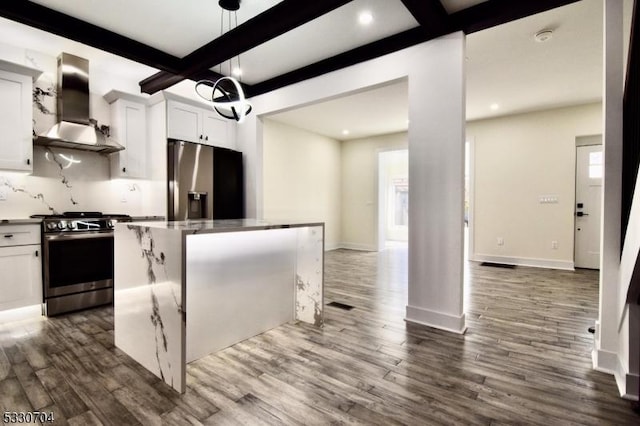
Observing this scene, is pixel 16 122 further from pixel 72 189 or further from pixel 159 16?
pixel 159 16

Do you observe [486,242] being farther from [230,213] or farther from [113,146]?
[113,146]

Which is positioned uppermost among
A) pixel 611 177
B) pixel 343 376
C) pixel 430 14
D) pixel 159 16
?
pixel 159 16

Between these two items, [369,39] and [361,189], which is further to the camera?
[361,189]

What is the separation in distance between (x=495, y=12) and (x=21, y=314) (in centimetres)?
504

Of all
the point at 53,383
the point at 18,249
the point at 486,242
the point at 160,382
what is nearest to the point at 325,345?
the point at 160,382

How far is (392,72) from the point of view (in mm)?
3008

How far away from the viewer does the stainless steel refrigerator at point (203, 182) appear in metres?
3.77

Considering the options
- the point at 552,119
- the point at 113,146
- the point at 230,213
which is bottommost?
the point at 230,213

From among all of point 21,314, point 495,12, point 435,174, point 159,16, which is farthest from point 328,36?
point 21,314

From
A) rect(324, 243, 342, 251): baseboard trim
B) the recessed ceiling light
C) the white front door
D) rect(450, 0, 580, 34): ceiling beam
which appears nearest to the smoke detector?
rect(450, 0, 580, 34): ceiling beam

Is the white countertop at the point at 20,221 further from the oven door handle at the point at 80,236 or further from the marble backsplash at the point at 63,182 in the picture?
the marble backsplash at the point at 63,182

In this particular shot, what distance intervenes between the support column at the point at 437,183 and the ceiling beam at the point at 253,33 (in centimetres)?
102

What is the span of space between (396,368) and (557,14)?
126 inches

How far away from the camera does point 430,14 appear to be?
7.85 ft
